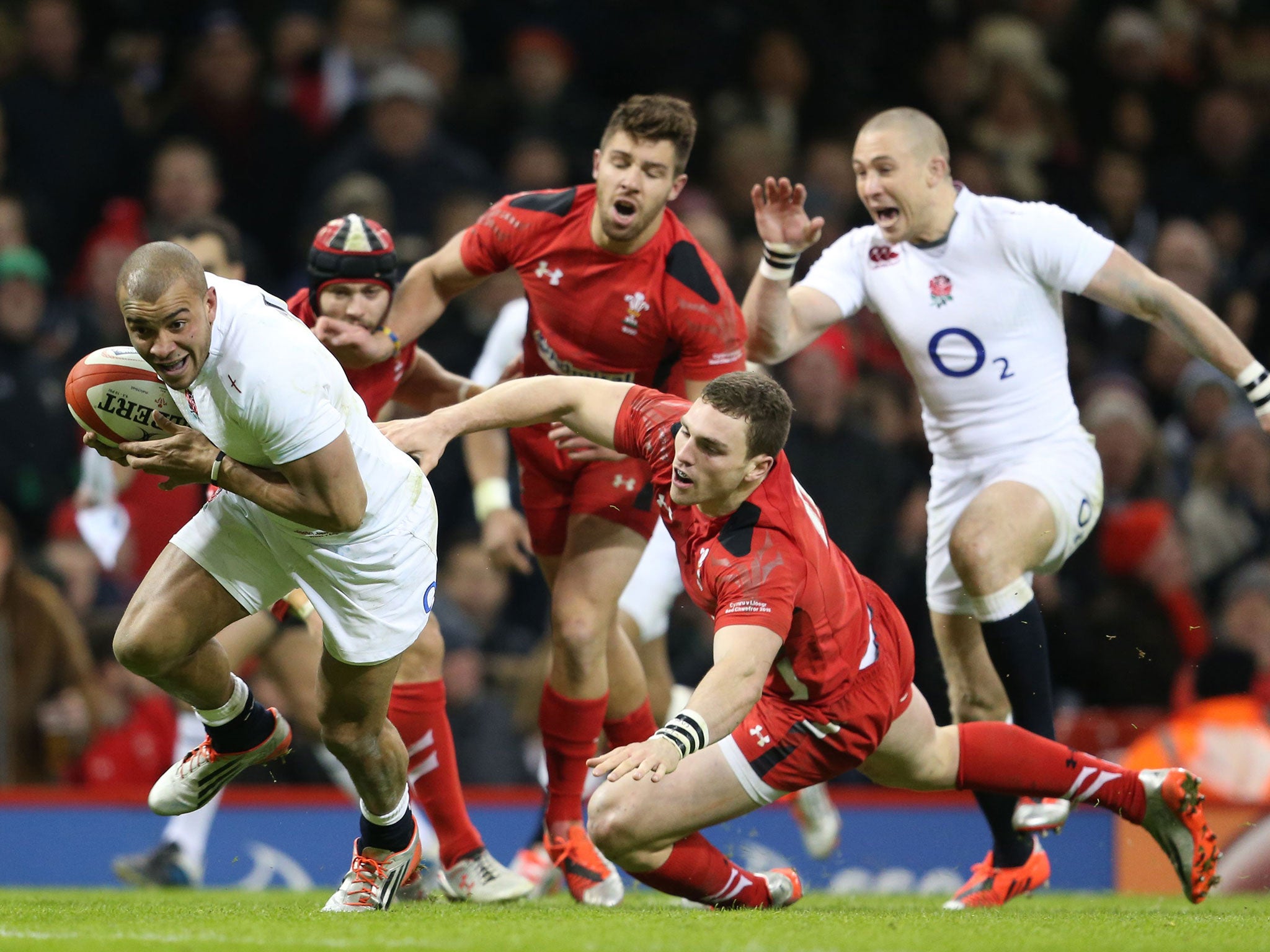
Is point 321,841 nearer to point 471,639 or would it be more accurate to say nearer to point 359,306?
point 471,639

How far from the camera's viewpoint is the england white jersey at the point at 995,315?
6.49 metres

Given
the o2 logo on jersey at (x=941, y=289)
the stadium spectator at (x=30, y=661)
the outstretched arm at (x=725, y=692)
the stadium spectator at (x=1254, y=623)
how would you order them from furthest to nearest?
the stadium spectator at (x=1254, y=623)
the stadium spectator at (x=30, y=661)
the o2 logo on jersey at (x=941, y=289)
the outstretched arm at (x=725, y=692)

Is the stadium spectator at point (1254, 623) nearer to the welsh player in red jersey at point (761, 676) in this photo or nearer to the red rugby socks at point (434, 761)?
the welsh player in red jersey at point (761, 676)

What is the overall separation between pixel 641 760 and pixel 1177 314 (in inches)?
122

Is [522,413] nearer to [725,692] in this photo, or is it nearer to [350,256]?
[350,256]

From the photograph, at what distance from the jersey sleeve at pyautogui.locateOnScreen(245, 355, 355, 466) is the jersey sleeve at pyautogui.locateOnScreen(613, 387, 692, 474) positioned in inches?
38.9

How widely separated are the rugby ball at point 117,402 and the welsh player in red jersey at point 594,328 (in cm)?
95

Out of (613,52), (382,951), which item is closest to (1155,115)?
(613,52)

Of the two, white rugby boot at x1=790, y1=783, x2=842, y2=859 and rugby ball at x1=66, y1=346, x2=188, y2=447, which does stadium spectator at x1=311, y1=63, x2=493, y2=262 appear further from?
rugby ball at x1=66, y1=346, x2=188, y2=447

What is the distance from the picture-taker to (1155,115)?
1296cm

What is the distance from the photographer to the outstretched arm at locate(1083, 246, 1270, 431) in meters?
6.20

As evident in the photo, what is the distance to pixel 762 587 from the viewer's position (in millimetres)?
4980

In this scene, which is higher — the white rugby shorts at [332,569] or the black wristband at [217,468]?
the black wristband at [217,468]

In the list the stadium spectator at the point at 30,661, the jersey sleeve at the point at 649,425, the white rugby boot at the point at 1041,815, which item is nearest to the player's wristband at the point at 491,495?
the jersey sleeve at the point at 649,425
